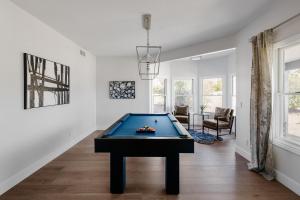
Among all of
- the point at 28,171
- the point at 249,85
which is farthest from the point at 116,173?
the point at 249,85

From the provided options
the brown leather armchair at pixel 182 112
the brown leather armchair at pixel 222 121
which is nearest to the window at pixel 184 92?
the brown leather armchair at pixel 182 112

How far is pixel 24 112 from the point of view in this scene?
10.6 ft

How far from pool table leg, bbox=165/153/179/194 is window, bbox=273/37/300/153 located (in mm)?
1638

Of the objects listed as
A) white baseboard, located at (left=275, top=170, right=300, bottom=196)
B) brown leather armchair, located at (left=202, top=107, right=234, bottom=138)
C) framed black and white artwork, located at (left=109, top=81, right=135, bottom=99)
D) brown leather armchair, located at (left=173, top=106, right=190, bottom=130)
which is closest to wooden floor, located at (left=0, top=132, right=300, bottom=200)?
white baseboard, located at (left=275, top=170, right=300, bottom=196)

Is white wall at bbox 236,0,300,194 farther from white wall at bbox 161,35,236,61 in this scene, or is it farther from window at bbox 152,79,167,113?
window at bbox 152,79,167,113

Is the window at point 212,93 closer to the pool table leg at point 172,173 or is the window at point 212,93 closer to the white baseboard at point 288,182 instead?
the white baseboard at point 288,182

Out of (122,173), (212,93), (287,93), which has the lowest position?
(122,173)

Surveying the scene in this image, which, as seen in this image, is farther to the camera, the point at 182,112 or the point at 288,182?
the point at 182,112

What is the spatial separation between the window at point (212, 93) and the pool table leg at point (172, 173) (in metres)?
5.84

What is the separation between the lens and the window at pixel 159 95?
784 centimetres

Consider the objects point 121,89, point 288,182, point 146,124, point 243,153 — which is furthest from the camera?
point 121,89

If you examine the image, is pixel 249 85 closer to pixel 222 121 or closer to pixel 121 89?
pixel 222 121

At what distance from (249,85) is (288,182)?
1860 millimetres

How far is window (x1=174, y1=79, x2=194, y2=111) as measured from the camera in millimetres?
8539
